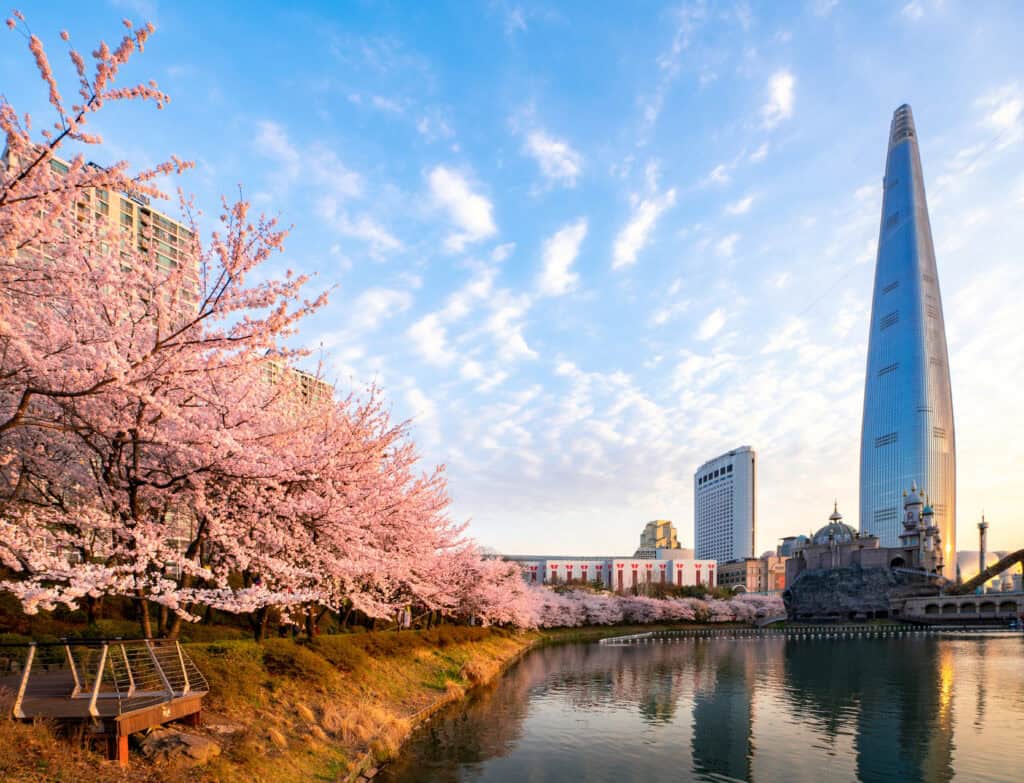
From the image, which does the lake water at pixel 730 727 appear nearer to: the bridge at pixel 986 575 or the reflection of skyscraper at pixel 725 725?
the reflection of skyscraper at pixel 725 725

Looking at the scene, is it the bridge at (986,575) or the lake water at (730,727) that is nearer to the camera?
the lake water at (730,727)

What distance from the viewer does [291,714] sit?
20.3 metres

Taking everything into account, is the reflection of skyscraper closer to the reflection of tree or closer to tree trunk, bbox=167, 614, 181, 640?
the reflection of tree

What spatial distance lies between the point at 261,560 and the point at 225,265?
9853 mm

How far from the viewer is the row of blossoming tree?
9688 mm

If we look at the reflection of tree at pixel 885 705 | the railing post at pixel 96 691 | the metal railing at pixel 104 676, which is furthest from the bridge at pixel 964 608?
the railing post at pixel 96 691

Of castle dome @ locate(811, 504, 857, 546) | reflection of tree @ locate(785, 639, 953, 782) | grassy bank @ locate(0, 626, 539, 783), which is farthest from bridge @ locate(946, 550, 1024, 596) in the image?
grassy bank @ locate(0, 626, 539, 783)

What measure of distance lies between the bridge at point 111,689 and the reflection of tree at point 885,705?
68.5 ft

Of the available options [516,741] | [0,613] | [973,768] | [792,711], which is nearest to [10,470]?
[0,613]

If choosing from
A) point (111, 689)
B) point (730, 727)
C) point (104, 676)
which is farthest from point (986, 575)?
point (111, 689)

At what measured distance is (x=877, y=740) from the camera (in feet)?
84.9

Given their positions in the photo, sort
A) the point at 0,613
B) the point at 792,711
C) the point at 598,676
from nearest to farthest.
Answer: the point at 0,613, the point at 792,711, the point at 598,676

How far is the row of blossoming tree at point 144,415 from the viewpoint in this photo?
969 cm

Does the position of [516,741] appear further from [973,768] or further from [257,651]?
[973,768]
